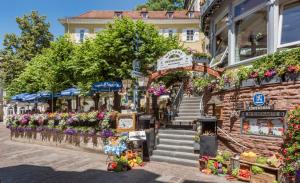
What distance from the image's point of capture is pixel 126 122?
1080 cm

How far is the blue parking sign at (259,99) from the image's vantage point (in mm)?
7992

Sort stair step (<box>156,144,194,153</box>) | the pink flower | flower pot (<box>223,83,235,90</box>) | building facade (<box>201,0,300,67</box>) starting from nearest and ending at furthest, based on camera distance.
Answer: building facade (<box>201,0,300,67</box>), flower pot (<box>223,83,235,90</box>), stair step (<box>156,144,194,153</box>), the pink flower

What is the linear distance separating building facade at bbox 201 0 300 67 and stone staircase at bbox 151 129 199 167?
3.29 meters

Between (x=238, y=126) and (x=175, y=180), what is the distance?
2686 millimetres

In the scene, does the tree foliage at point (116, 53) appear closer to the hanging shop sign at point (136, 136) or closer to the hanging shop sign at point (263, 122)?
the hanging shop sign at point (136, 136)

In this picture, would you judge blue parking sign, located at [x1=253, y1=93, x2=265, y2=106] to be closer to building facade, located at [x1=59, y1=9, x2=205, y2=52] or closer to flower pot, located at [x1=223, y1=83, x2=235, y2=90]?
flower pot, located at [x1=223, y1=83, x2=235, y2=90]

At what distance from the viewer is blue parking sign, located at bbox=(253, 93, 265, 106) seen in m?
7.99

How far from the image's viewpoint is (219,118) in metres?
9.96

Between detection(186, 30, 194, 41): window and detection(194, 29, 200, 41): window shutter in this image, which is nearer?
detection(194, 29, 200, 41): window shutter

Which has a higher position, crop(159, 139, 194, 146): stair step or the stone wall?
the stone wall

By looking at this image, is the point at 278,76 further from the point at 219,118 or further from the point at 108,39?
the point at 108,39

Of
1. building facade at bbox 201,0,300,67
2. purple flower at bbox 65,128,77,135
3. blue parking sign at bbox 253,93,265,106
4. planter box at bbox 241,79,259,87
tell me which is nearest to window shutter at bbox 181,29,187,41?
building facade at bbox 201,0,300,67

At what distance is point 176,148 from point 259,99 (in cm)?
375

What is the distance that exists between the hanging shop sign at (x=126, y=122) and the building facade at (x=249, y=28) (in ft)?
14.0
